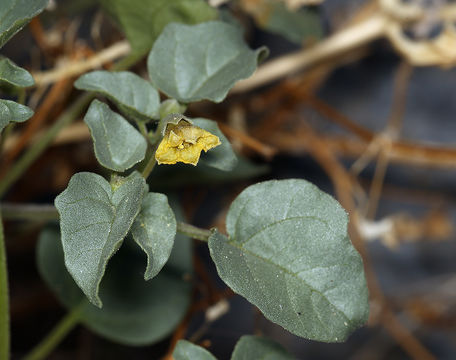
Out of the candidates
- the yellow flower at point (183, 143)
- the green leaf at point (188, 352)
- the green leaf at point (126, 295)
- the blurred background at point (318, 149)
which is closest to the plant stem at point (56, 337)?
the green leaf at point (126, 295)

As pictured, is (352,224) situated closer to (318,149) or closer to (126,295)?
(318,149)

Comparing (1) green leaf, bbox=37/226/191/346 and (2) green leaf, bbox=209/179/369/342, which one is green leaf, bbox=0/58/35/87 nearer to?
(2) green leaf, bbox=209/179/369/342

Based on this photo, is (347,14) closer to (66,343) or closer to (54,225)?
(54,225)

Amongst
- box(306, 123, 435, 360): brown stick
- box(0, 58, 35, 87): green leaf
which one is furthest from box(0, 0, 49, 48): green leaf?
box(306, 123, 435, 360): brown stick

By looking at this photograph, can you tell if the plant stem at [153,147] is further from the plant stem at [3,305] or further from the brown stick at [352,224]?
the brown stick at [352,224]

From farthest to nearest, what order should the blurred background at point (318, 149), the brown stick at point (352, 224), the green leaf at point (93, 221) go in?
the brown stick at point (352, 224) < the blurred background at point (318, 149) < the green leaf at point (93, 221)

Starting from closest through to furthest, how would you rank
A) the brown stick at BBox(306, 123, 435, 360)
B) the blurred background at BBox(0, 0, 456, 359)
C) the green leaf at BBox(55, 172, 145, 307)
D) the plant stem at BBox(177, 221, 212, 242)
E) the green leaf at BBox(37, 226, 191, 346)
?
the green leaf at BBox(55, 172, 145, 307) → the plant stem at BBox(177, 221, 212, 242) → the green leaf at BBox(37, 226, 191, 346) → the blurred background at BBox(0, 0, 456, 359) → the brown stick at BBox(306, 123, 435, 360)

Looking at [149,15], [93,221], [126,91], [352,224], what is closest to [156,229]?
[93,221]
